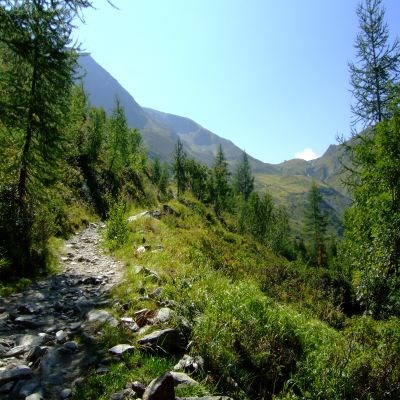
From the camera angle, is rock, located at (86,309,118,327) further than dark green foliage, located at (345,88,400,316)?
No

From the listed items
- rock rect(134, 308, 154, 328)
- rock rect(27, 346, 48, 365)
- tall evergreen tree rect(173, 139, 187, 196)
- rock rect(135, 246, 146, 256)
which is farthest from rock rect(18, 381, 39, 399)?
tall evergreen tree rect(173, 139, 187, 196)

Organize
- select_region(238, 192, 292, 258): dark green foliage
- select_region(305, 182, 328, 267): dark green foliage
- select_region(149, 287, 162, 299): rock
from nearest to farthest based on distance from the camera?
select_region(149, 287, 162, 299): rock, select_region(305, 182, 328, 267): dark green foliage, select_region(238, 192, 292, 258): dark green foliage

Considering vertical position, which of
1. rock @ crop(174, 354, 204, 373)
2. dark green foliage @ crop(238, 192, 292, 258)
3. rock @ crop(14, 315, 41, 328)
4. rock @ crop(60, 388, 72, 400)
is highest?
rock @ crop(174, 354, 204, 373)

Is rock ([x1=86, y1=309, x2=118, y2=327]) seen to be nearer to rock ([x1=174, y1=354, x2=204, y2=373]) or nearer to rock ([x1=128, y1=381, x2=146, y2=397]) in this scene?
rock ([x1=174, y1=354, x2=204, y2=373])

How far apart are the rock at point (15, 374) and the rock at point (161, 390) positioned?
71.4 inches

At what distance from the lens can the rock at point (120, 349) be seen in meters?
5.95

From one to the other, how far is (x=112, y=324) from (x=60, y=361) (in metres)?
1.30

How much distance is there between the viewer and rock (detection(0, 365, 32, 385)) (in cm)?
520

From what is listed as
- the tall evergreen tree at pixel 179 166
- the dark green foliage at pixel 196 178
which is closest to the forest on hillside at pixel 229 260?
the tall evergreen tree at pixel 179 166

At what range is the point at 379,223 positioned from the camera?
14.5 meters

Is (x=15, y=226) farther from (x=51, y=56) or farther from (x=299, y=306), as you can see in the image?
(x=299, y=306)

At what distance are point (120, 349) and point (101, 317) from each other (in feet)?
4.89

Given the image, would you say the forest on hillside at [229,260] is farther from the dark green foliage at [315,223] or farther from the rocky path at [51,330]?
the dark green foliage at [315,223]

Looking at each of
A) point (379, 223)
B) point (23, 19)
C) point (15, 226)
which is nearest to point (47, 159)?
point (15, 226)
